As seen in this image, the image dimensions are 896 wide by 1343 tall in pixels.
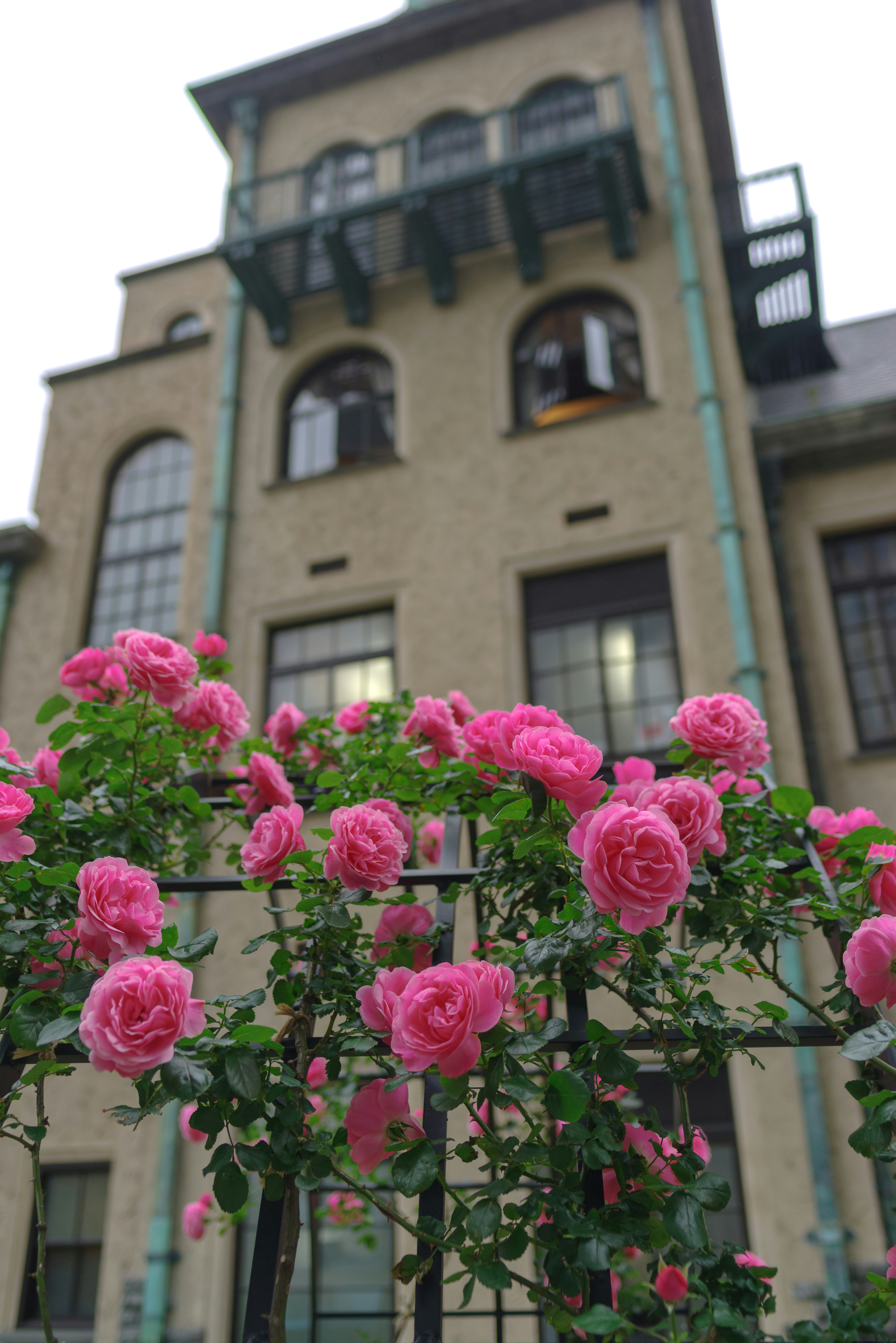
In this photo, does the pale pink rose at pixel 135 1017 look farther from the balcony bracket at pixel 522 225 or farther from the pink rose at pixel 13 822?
the balcony bracket at pixel 522 225

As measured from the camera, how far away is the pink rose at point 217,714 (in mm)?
3434

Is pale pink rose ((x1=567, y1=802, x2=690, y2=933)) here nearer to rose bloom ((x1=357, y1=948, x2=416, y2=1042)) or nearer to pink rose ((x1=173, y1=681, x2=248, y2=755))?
rose bloom ((x1=357, y1=948, x2=416, y2=1042))

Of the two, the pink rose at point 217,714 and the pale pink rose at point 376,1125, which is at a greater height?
the pink rose at point 217,714

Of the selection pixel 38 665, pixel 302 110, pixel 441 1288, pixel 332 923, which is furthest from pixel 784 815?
pixel 302 110

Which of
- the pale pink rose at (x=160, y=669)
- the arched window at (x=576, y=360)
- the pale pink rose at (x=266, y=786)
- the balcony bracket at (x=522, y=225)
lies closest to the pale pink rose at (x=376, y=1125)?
the pale pink rose at (x=266, y=786)

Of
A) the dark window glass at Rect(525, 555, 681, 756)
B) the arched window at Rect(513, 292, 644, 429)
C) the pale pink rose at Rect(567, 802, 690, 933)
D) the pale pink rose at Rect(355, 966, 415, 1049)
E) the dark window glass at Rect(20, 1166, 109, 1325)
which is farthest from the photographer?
the arched window at Rect(513, 292, 644, 429)

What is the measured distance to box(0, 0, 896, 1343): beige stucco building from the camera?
7.38 m

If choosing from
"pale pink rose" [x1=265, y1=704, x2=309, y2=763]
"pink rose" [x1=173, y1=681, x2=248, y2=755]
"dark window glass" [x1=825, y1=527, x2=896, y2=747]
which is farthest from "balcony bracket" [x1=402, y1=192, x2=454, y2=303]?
"pink rose" [x1=173, y1=681, x2=248, y2=755]

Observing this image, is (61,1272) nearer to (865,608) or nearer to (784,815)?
(784,815)

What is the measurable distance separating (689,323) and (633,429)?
1110 mm

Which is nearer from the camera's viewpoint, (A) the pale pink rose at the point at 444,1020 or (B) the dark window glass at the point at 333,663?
(A) the pale pink rose at the point at 444,1020

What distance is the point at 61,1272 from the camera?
7625mm

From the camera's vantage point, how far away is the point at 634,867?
6.38 ft

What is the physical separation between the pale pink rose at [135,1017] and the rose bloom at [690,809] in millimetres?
1112
